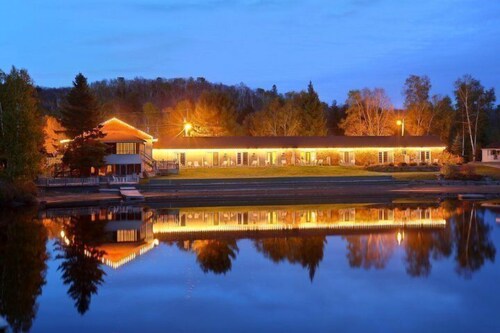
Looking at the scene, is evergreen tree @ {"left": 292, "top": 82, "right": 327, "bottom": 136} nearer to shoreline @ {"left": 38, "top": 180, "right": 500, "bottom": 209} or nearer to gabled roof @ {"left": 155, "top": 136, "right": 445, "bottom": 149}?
gabled roof @ {"left": 155, "top": 136, "right": 445, "bottom": 149}

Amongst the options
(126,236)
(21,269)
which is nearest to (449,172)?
(126,236)

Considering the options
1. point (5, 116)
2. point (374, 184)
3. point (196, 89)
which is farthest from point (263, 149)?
point (196, 89)

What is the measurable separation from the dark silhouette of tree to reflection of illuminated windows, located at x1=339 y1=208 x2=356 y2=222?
7862mm

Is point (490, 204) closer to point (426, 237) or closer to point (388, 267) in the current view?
point (426, 237)

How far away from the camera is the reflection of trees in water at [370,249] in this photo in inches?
643

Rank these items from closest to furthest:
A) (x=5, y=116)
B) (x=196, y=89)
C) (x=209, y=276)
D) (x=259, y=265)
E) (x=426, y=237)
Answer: (x=209, y=276) → (x=259, y=265) → (x=426, y=237) → (x=5, y=116) → (x=196, y=89)

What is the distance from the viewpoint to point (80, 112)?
46594 mm

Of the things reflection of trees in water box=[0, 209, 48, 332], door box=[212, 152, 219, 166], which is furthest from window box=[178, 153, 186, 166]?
reflection of trees in water box=[0, 209, 48, 332]

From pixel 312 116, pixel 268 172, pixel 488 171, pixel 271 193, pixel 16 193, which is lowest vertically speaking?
pixel 271 193

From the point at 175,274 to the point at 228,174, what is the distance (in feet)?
Result: 118

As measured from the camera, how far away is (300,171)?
172 feet

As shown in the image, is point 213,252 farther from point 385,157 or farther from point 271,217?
point 385,157

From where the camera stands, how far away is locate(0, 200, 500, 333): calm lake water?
438 inches

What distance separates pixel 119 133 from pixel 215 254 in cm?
3531
